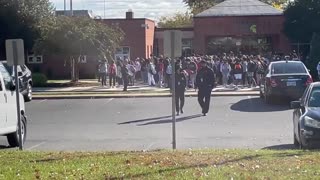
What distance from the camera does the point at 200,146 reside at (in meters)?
16.7

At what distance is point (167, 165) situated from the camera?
10797 mm

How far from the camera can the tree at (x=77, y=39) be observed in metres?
42.7

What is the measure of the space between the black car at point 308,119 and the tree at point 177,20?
79.7 m

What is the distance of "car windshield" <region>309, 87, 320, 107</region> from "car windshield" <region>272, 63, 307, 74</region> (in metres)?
12.1

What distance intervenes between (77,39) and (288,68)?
17.4 metres

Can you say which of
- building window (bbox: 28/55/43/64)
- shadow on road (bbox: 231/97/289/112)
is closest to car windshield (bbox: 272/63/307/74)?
shadow on road (bbox: 231/97/289/112)

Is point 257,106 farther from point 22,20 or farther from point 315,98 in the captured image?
point 22,20

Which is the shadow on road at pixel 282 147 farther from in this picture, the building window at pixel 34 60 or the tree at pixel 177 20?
the tree at pixel 177 20

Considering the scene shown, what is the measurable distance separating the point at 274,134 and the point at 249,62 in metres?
19.5

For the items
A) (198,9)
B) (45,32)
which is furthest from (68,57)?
(198,9)

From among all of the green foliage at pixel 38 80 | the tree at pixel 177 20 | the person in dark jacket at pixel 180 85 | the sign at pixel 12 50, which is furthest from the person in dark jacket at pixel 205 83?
the tree at pixel 177 20

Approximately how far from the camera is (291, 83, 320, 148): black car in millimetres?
14297

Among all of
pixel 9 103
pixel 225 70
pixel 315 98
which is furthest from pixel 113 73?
pixel 315 98

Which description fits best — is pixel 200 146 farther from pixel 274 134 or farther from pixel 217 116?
pixel 217 116
